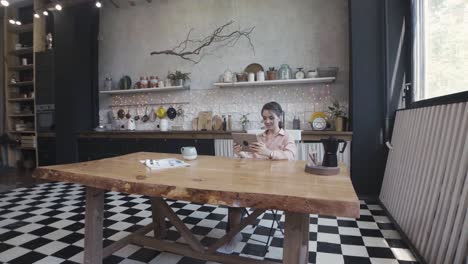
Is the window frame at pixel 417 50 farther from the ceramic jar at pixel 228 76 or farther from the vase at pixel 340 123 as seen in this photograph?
the ceramic jar at pixel 228 76

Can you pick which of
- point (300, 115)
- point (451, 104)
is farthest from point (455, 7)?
point (300, 115)

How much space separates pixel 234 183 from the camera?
1.33m

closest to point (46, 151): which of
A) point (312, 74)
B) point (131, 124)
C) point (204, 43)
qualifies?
point (131, 124)

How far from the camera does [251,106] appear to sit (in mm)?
4754

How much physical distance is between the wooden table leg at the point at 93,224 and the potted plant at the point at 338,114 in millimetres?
3263

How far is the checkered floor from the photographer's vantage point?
2100 millimetres

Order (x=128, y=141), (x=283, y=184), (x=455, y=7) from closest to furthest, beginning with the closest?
1. (x=283, y=184)
2. (x=455, y=7)
3. (x=128, y=141)

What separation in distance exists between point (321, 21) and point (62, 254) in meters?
4.61

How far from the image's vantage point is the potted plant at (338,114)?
3.83 metres

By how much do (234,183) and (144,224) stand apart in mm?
1909

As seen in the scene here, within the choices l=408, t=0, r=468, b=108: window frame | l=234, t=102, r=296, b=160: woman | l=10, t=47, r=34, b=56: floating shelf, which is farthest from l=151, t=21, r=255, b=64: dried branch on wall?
l=10, t=47, r=34, b=56: floating shelf

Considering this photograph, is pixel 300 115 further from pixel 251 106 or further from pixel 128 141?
pixel 128 141

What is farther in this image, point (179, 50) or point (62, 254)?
point (179, 50)

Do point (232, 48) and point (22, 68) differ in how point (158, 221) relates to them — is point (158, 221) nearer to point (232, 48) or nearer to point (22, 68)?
point (232, 48)
